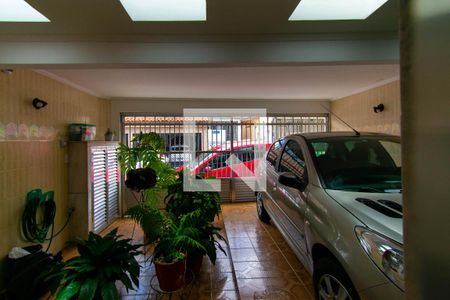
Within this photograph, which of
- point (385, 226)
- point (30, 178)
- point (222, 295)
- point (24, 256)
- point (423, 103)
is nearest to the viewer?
point (423, 103)

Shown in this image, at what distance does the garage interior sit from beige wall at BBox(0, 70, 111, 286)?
0.01 metres

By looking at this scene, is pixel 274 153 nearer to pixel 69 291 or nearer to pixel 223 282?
pixel 223 282

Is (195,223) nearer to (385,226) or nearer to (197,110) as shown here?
(385,226)

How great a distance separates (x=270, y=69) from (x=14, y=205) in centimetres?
314

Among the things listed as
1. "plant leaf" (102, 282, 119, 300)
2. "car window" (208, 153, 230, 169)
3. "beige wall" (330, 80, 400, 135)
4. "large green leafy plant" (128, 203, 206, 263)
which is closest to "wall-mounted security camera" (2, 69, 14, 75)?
"large green leafy plant" (128, 203, 206, 263)

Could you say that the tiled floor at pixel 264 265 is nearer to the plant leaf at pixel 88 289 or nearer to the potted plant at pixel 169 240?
the potted plant at pixel 169 240

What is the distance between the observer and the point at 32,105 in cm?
294

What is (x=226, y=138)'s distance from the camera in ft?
18.4

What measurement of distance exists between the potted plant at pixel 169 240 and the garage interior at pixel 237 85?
0.34 meters

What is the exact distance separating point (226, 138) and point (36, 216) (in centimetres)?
357

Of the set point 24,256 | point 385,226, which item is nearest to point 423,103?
point 385,226

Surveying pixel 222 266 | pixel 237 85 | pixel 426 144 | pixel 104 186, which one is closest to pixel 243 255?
pixel 222 266

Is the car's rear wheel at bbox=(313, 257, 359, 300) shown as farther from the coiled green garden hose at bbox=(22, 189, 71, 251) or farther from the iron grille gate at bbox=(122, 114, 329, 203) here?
the iron grille gate at bbox=(122, 114, 329, 203)

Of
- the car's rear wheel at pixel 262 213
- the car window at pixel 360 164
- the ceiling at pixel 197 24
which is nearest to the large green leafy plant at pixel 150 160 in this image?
the ceiling at pixel 197 24
